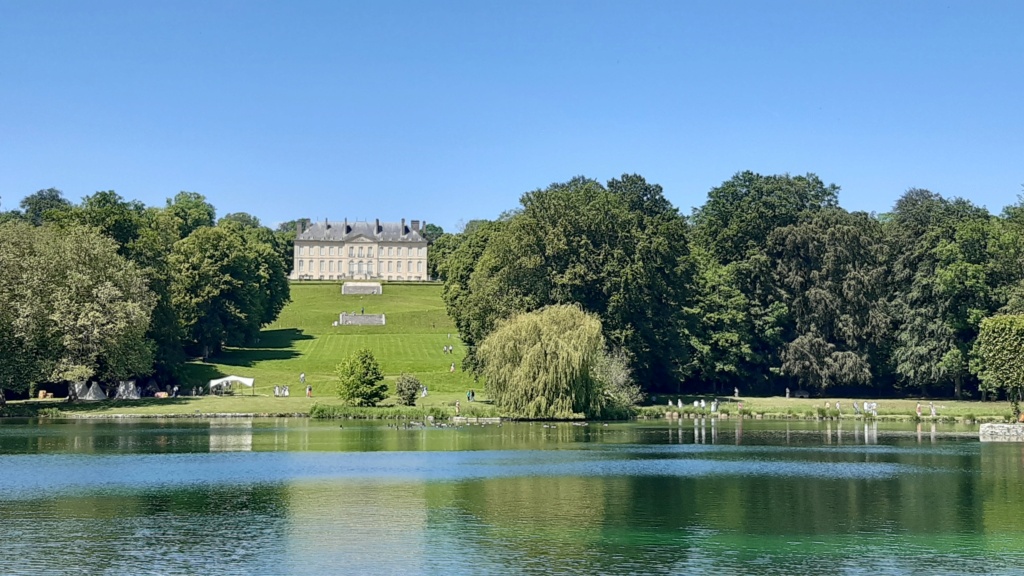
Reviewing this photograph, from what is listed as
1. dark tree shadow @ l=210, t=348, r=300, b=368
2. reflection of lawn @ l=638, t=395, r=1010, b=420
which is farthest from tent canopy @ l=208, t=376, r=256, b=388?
reflection of lawn @ l=638, t=395, r=1010, b=420

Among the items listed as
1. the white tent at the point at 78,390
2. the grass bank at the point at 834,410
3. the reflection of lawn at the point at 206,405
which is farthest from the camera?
the white tent at the point at 78,390

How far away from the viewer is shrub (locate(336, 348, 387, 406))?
5859cm

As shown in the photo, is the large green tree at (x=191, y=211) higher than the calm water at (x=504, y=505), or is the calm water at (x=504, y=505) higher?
the large green tree at (x=191, y=211)

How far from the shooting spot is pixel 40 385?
67.2m

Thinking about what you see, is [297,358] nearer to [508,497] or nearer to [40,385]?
[40,385]

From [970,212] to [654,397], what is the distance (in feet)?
92.7

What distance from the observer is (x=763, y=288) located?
77.4m

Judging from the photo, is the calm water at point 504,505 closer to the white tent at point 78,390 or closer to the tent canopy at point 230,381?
the white tent at point 78,390

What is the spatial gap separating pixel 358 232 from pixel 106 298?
114 m

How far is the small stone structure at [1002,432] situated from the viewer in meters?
47.0

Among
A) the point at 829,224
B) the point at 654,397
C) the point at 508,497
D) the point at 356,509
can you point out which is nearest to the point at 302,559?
the point at 356,509

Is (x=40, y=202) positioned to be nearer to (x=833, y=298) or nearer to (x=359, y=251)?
(x=359, y=251)

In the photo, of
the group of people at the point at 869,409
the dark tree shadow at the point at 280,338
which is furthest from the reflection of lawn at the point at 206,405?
the dark tree shadow at the point at 280,338

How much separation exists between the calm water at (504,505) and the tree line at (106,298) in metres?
15.7
